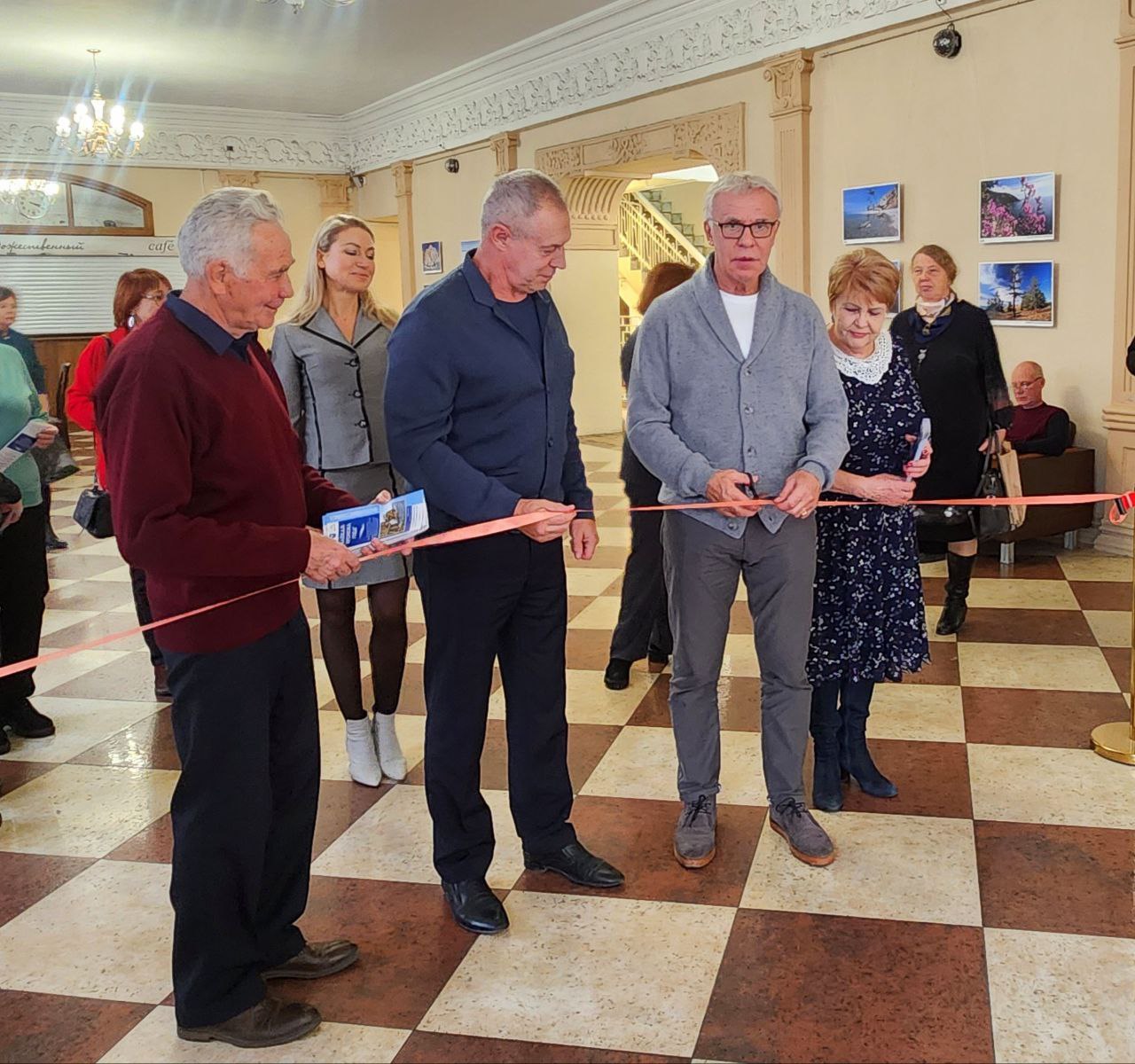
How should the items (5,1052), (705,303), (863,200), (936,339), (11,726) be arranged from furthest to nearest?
(863,200) < (936,339) < (11,726) < (705,303) < (5,1052)

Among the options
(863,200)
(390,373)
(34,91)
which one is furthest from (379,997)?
(34,91)

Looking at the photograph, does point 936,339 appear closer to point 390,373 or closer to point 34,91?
point 390,373

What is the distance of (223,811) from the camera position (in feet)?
7.06

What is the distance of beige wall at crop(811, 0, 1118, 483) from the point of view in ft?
21.5

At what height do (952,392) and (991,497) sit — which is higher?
(952,392)

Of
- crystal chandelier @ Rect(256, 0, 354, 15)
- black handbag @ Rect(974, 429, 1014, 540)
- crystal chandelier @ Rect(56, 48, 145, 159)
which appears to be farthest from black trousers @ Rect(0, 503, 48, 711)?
crystal chandelier @ Rect(56, 48, 145, 159)

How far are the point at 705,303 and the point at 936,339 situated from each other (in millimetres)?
2458

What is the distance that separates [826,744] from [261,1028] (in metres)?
1.74

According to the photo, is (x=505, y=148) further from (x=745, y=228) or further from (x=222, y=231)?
(x=222, y=231)

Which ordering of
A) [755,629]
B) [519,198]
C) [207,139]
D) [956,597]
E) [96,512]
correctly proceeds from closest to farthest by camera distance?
[519,198]
[755,629]
[96,512]
[956,597]
[207,139]

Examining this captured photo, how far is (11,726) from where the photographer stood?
419 centimetres

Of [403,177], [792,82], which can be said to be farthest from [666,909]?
[403,177]

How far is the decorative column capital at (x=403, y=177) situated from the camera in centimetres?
1475

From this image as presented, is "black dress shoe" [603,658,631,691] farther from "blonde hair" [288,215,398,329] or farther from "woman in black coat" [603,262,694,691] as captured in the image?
"blonde hair" [288,215,398,329]
